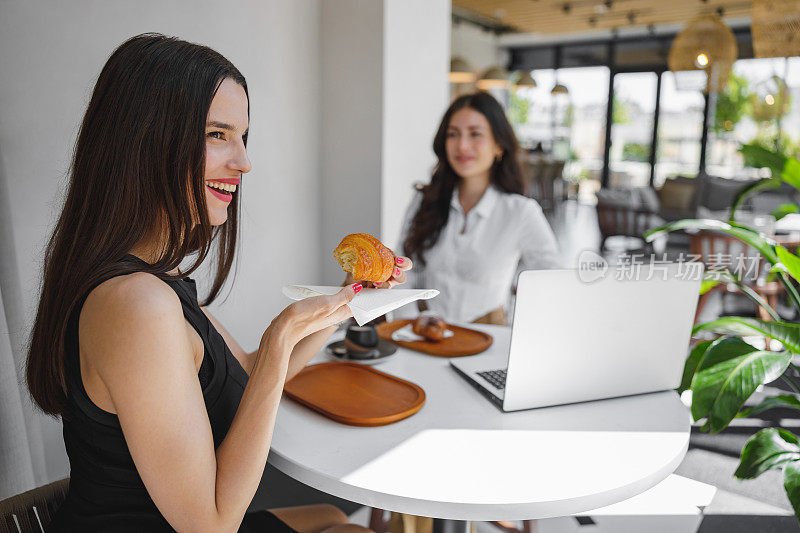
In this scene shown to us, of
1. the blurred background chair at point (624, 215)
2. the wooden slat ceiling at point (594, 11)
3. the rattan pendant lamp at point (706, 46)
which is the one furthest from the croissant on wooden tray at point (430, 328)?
the wooden slat ceiling at point (594, 11)

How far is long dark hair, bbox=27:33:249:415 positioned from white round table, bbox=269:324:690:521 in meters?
0.46

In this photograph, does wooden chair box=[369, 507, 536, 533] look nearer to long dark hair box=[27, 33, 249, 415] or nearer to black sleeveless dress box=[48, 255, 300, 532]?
black sleeveless dress box=[48, 255, 300, 532]

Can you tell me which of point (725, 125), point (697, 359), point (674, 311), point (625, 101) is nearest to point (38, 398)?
point (674, 311)

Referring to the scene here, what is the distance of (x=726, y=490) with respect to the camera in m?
2.69

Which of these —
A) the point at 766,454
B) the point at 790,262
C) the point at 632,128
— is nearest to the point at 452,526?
the point at 766,454

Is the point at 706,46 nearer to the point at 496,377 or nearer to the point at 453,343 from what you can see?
the point at 453,343

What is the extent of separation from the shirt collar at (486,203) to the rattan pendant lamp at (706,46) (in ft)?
11.2

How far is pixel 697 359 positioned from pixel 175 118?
155 cm

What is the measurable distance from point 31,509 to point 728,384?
5.07ft

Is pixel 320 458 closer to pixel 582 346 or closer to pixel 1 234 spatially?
pixel 582 346

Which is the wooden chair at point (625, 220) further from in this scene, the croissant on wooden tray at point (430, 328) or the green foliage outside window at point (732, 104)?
the croissant on wooden tray at point (430, 328)

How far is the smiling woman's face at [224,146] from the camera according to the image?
112 cm

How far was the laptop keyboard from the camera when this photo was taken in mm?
1527

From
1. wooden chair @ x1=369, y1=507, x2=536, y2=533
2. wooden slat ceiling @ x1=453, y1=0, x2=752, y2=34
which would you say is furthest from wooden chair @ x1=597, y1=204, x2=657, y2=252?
wooden chair @ x1=369, y1=507, x2=536, y2=533
